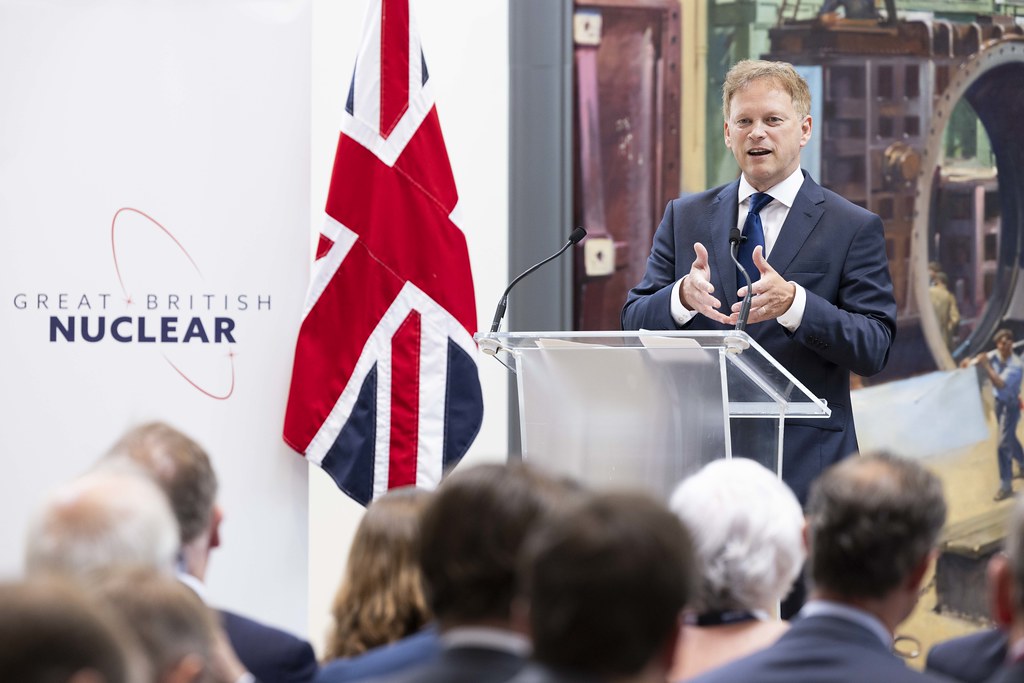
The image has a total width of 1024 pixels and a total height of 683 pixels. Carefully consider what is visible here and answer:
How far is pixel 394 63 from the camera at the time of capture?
5031 mm

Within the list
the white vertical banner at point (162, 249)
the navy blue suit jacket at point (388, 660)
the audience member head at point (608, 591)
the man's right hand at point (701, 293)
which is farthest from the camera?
the white vertical banner at point (162, 249)

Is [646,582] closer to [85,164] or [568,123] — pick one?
[85,164]

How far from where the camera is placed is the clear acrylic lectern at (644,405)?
3.37 m

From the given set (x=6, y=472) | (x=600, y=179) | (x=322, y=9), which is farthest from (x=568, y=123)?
(x=6, y=472)

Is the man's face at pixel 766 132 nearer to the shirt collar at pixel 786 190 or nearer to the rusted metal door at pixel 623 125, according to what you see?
the shirt collar at pixel 786 190

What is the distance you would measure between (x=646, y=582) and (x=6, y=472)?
144 inches

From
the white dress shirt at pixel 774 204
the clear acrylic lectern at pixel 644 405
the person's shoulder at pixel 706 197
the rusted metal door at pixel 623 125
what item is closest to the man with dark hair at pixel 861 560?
the clear acrylic lectern at pixel 644 405

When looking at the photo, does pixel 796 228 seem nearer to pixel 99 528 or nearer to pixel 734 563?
pixel 734 563

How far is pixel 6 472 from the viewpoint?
4.83 meters

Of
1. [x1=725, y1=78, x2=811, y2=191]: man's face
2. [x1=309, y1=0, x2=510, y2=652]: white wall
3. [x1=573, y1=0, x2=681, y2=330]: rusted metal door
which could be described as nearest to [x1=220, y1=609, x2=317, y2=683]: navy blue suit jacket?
[x1=725, y1=78, x2=811, y2=191]: man's face

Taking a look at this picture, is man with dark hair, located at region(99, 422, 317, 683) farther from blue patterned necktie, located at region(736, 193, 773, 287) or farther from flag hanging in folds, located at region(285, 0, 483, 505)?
flag hanging in folds, located at region(285, 0, 483, 505)

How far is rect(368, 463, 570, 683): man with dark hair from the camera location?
199 cm

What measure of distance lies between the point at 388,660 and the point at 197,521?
18.8 inches

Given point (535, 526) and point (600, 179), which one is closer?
point (535, 526)
